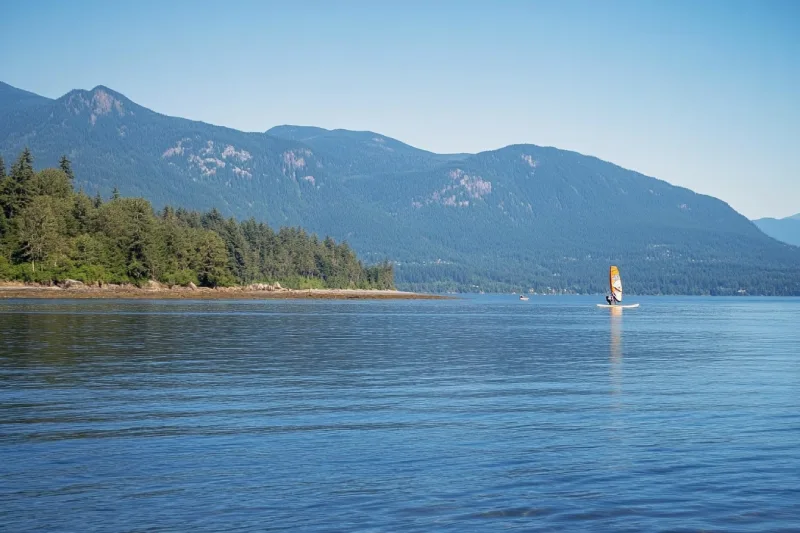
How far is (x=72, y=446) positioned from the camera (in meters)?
23.8

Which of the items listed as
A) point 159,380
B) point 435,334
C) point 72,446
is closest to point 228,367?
point 159,380

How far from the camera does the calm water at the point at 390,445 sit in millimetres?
18031

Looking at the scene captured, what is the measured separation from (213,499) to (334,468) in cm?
369

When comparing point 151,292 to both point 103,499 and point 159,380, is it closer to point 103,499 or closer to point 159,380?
point 159,380

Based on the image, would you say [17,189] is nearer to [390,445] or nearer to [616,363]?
[616,363]

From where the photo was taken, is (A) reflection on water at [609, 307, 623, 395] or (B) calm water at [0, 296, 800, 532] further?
(A) reflection on water at [609, 307, 623, 395]

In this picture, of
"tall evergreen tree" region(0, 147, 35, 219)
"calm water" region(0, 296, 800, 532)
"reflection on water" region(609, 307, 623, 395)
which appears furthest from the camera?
"tall evergreen tree" region(0, 147, 35, 219)

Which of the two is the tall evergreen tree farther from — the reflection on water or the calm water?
the calm water

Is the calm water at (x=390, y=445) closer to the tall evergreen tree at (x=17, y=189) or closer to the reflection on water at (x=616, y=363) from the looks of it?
the reflection on water at (x=616, y=363)

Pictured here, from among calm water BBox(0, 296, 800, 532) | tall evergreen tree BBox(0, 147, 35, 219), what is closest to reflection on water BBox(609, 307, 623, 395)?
calm water BBox(0, 296, 800, 532)

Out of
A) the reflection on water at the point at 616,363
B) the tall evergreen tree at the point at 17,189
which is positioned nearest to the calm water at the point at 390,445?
the reflection on water at the point at 616,363

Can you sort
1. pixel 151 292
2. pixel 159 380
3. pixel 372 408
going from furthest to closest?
pixel 151 292
pixel 159 380
pixel 372 408

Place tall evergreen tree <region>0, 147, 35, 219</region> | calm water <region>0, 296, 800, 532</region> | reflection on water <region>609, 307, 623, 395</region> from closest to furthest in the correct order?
calm water <region>0, 296, 800, 532</region>, reflection on water <region>609, 307, 623, 395</region>, tall evergreen tree <region>0, 147, 35, 219</region>

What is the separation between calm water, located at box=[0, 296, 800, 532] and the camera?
710 inches
